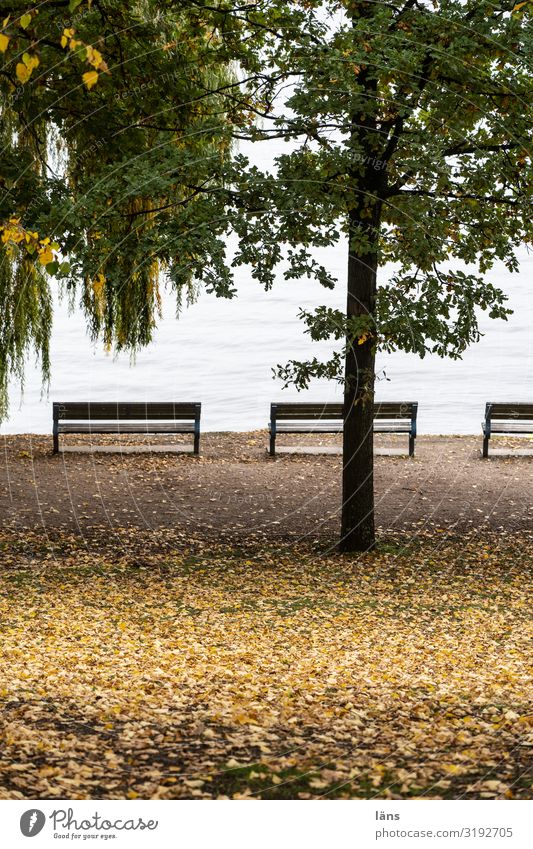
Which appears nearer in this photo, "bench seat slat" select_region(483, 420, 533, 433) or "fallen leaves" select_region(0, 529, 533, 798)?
"fallen leaves" select_region(0, 529, 533, 798)

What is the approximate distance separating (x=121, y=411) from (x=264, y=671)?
903 centimetres

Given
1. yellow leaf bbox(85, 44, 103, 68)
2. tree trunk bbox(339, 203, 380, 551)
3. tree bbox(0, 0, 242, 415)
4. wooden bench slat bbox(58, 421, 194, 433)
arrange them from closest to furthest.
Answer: yellow leaf bbox(85, 44, 103, 68), tree bbox(0, 0, 242, 415), tree trunk bbox(339, 203, 380, 551), wooden bench slat bbox(58, 421, 194, 433)

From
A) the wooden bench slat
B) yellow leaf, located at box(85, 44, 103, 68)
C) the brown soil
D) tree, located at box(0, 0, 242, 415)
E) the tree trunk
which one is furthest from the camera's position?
the wooden bench slat

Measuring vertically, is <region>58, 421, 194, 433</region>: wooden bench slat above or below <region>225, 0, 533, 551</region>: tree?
below

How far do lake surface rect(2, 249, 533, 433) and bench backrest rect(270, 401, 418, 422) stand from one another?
13.9 ft

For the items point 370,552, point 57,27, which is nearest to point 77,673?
point 370,552

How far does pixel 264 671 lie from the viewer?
665cm

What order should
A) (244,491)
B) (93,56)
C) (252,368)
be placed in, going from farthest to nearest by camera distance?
1. (252,368)
2. (244,491)
3. (93,56)

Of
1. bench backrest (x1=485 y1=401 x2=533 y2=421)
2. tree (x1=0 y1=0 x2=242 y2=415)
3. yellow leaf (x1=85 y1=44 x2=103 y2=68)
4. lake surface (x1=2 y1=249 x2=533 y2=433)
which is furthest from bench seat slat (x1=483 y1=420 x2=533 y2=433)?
yellow leaf (x1=85 y1=44 x2=103 y2=68)

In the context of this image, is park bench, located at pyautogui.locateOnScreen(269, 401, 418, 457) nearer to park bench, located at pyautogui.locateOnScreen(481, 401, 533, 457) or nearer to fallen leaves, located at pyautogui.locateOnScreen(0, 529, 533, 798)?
park bench, located at pyautogui.locateOnScreen(481, 401, 533, 457)

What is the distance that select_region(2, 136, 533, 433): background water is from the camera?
78.8 ft
